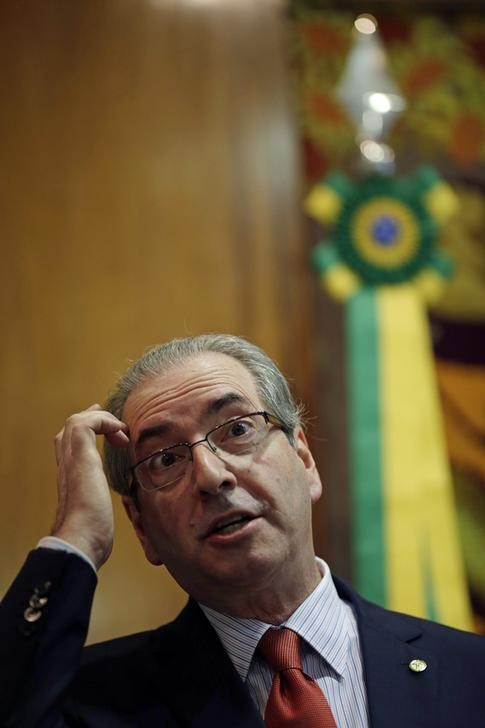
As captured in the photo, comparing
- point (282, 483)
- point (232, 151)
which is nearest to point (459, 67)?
point (232, 151)

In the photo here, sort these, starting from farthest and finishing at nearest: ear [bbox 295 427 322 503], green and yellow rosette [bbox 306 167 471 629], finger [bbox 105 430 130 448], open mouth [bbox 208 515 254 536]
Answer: green and yellow rosette [bbox 306 167 471 629], ear [bbox 295 427 322 503], finger [bbox 105 430 130 448], open mouth [bbox 208 515 254 536]

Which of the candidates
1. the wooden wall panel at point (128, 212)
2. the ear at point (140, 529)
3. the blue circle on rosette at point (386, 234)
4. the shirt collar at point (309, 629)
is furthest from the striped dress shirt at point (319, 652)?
the blue circle on rosette at point (386, 234)

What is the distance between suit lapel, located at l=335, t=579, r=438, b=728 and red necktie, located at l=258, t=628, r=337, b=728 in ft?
0.30

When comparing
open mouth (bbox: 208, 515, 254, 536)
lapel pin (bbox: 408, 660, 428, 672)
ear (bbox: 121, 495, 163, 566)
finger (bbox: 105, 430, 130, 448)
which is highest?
finger (bbox: 105, 430, 130, 448)

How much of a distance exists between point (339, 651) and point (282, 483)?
289 mm

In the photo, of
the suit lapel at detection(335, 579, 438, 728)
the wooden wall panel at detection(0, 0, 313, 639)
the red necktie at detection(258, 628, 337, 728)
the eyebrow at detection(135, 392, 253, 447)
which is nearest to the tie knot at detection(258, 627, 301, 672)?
the red necktie at detection(258, 628, 337, 728)

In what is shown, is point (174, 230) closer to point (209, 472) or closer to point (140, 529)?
point (140, 529)

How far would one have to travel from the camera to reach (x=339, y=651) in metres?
1.49

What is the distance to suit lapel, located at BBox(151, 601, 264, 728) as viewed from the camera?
1390 mm

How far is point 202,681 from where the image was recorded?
1.45 metres

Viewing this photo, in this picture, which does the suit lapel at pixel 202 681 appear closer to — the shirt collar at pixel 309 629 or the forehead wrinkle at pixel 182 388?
the shirt collar at pixel 309 629

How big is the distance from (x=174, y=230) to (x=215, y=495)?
1.58 m

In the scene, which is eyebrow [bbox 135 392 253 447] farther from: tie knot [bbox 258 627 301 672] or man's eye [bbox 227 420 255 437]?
tie knot [bbox 258 627 301 672]

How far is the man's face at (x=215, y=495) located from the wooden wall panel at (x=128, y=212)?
96cm
